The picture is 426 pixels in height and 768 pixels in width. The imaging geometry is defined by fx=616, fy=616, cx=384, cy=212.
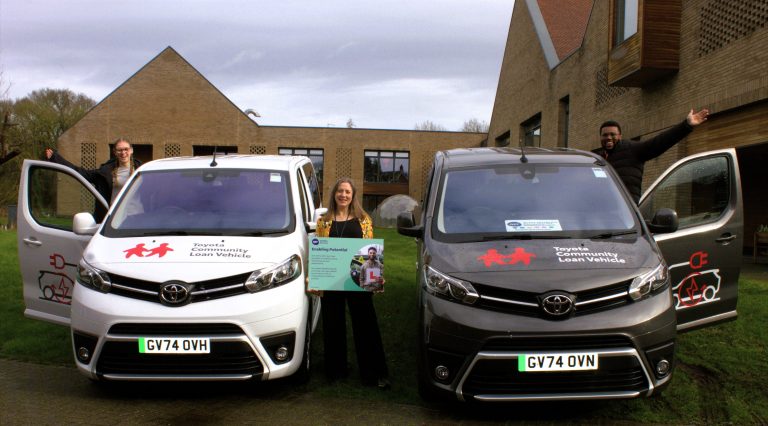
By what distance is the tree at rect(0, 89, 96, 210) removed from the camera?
76.5 ft

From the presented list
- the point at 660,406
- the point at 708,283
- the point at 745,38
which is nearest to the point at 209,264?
the point at 660,406

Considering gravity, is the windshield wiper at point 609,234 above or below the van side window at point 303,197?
below

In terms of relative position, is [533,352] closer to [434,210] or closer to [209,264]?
[434,210]

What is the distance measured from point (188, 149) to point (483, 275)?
Answer: 39541 mm

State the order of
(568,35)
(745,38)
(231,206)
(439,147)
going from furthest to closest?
1. (439,147)
2. (568,35)
3. (745,38)
4. (231,206)

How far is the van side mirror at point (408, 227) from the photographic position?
4.82m

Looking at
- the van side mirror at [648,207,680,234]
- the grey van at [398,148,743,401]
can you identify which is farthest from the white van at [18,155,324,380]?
the van side mirror at [648,207,680,234]

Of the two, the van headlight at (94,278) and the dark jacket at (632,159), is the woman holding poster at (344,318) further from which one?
the dark jacket at (632,159)

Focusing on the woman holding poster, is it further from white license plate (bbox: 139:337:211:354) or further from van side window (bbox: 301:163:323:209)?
van side window (bbox: 301:163:323:209)

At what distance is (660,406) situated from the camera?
443 cm

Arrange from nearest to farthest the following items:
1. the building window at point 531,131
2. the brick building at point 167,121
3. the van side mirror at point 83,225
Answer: the van side mirror at point 83,225 → the building window at point 531,131 → the brick building at point 167,121

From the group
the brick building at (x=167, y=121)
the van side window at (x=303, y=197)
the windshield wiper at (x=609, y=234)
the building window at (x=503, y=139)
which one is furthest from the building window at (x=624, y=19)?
the brick building at (x=167, y=121)

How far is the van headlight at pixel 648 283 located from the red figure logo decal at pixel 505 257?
0.64 m

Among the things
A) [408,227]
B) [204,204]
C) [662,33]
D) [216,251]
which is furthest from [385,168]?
[216,251]
